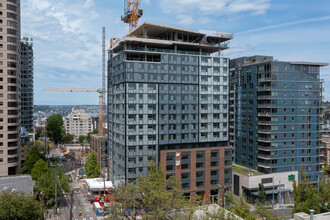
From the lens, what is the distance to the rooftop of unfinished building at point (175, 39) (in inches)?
2972

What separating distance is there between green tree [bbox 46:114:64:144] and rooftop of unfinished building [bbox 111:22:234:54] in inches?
4665

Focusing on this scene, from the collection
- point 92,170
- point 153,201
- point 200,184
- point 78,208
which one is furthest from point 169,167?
point 92,170

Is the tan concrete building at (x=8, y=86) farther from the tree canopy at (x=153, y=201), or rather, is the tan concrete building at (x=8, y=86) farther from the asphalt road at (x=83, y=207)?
the tree canopy at (x=153, y=201)

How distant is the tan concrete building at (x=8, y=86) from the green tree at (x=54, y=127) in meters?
93.5

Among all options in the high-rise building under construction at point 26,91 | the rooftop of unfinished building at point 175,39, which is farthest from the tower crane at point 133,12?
the high-rise building under construction at point 26,91

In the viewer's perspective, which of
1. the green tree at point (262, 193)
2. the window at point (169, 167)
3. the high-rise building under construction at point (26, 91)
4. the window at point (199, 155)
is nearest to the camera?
the window at point (169, 167)

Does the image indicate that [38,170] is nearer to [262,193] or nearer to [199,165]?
[199,165]

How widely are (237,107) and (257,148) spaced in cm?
1690

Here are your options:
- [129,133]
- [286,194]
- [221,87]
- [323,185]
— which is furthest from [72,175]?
[323,185]

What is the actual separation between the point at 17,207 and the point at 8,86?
53.6 meters

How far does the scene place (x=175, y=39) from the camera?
261 feet

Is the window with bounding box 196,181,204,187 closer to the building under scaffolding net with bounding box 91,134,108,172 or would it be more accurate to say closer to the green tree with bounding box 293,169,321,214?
the green tree with bounding box 293,169,321,214

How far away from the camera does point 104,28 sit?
117 meters

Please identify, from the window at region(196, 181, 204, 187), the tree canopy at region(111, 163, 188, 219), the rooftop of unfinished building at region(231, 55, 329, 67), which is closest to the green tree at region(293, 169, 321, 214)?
the window at region(196, 181, 204, 187)
